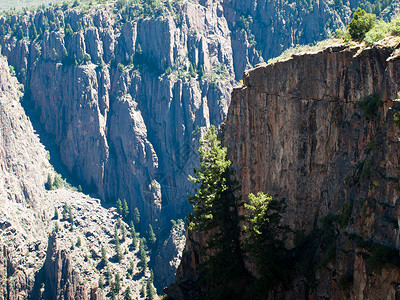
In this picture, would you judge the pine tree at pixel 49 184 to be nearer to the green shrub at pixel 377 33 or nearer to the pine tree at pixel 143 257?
the pine tree at pixel 143 257

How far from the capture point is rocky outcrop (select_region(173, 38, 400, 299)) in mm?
25109

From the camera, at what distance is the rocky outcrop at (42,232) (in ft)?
450

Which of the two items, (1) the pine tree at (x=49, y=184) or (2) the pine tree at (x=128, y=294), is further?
(1) the pine tree at (x=49, y=184)

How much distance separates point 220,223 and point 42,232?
125m

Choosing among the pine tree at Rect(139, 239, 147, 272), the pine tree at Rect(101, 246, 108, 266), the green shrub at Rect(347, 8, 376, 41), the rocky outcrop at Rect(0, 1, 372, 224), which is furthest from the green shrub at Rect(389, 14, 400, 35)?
the rocky outcrop at Rect(0, 1, 372, 224)

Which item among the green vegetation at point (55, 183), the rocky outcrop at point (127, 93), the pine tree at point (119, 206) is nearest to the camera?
the green vegetation at point (55, 183)

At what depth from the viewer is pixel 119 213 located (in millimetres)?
170625

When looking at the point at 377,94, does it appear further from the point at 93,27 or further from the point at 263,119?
the point at 93,27

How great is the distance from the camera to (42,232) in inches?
6048

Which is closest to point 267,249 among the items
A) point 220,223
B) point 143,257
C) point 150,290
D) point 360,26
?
point 220,223

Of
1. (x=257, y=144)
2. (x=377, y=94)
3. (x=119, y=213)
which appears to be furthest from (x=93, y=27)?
(x=377, y=94)

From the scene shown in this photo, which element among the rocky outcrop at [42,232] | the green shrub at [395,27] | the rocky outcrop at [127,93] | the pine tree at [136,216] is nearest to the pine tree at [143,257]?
the rocky outcrop at [42,232]

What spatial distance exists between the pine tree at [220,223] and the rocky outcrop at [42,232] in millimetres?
99566

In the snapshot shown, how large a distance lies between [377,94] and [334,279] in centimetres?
1125
